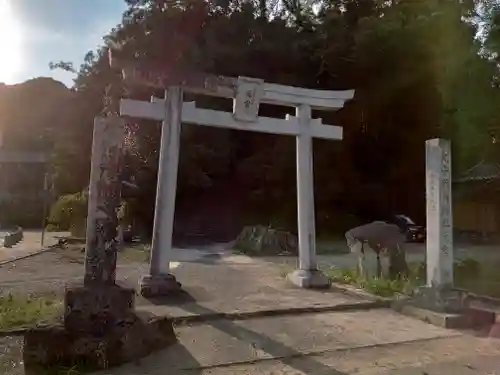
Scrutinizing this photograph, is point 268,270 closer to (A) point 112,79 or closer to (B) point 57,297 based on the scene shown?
(B) point 57,297

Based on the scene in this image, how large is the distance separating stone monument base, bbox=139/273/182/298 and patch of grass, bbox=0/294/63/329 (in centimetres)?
126

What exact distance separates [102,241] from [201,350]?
1.53 metres

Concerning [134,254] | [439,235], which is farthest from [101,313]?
[134,254]

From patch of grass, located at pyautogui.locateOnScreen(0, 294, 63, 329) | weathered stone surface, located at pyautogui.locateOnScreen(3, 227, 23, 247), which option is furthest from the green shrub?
patch of grass, located at pyautogui.locateOnScreen(0, 294, 63, 329)

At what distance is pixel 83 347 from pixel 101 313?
346 millimetres

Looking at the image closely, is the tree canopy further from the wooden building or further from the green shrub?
the green shrub

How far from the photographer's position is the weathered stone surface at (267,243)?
17.1m

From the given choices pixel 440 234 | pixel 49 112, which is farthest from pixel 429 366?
pixel 49 112

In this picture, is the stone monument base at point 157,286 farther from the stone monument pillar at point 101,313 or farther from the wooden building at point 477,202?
the wooden building at point 477,202

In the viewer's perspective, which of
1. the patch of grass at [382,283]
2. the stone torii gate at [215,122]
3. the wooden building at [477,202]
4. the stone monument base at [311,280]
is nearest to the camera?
the stone torii gate at [215,122]

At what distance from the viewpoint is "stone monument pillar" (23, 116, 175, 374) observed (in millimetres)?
4918

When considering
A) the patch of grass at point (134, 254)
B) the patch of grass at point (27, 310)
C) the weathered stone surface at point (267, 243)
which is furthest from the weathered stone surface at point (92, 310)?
the weathered stone surface at point (267, 243)

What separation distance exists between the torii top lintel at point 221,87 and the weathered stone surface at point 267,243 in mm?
7461

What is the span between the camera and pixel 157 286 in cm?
851
